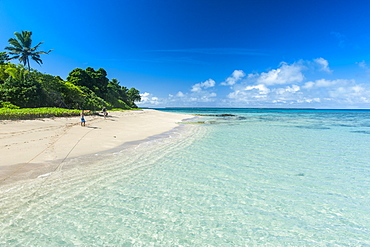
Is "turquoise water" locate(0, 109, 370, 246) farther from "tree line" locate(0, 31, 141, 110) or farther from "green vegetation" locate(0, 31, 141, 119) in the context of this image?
"tree line" locate(0, 31, 141, 110)

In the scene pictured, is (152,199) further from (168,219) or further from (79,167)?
(79,167)

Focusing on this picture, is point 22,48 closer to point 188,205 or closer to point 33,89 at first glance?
point 33,89

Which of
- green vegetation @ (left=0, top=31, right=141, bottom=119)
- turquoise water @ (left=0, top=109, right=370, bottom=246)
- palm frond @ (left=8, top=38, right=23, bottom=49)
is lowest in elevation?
turquoise water @ (left=0, top=109, right=370, bottom=246)

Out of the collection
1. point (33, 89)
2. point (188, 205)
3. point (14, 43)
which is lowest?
point (188, 205)

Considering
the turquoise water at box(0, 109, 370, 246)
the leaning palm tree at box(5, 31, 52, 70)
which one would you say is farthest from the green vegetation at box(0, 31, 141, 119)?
the turquoise water at box(0, 109, 370, 246)

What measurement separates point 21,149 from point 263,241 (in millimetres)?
12461

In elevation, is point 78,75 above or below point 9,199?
above

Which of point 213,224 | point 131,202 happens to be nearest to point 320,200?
point 213,224

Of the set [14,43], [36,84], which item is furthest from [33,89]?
[14,43]

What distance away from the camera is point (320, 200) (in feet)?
19.5

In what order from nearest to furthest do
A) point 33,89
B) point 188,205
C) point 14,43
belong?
point 188,205
point 33,89
point 14,43

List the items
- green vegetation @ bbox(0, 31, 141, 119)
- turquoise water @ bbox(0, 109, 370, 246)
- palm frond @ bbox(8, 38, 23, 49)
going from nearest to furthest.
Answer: turquoise water @ bbox(0, 109, 370, 246) → green vegetation @ bbox(0, 31, 141, 119) → palm frond @ bbox(8, 38, 23, 49)

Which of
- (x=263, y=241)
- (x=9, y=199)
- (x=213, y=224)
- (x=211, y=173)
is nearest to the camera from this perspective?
(x=263, y=241)

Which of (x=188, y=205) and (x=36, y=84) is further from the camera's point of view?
(x=36, y=84)
